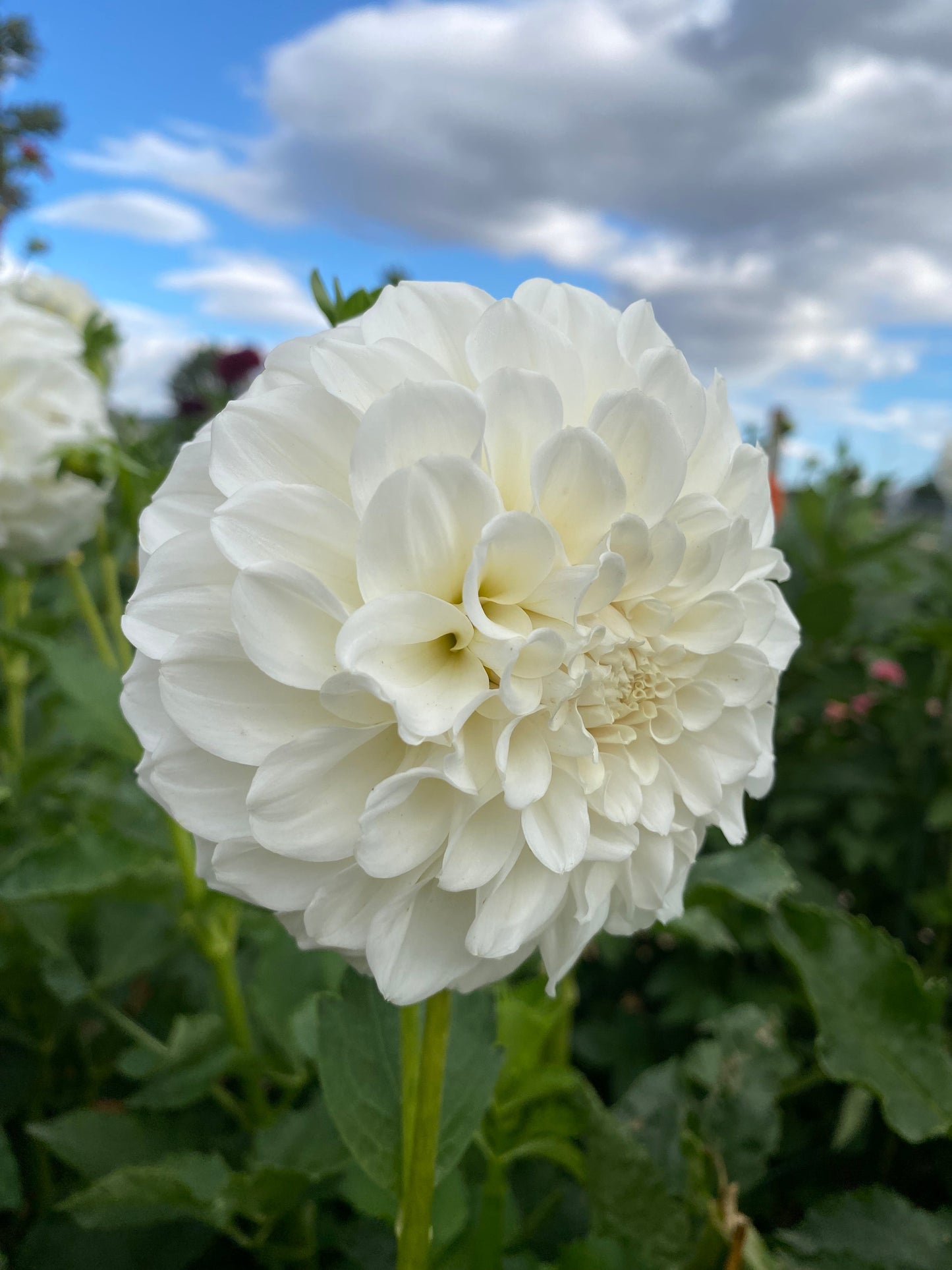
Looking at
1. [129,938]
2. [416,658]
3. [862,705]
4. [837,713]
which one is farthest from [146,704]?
[862,705]

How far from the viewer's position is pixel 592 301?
0.69m

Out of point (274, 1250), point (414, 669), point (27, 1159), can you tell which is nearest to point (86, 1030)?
point (27, 1159)

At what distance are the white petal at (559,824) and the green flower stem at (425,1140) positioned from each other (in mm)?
186

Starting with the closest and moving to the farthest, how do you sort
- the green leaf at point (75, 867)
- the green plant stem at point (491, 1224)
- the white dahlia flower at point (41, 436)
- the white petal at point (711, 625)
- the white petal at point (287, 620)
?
1. the white petal at point (287, 620)
2. the white petal at point (711, 625)
3. the green plant stem at point (491, 1224)
4. the green leaf at point (75, 867)
5. the white dahlia flower at point (41, 436)

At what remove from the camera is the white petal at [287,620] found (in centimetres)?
55

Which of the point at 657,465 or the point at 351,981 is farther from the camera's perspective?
the point at 351,981

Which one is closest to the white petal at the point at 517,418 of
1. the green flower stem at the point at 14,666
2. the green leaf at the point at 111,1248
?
the green leaf at the point at 111,1248

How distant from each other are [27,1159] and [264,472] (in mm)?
1357

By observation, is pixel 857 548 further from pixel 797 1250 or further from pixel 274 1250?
pixel 274 1250

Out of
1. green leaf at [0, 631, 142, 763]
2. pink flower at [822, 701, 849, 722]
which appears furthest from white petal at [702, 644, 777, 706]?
pink flower at [822, 701, 849, 722]

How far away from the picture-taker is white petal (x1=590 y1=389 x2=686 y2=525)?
0.62 meters

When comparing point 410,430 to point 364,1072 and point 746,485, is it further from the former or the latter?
point 364,1072

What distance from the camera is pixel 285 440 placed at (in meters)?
0.61

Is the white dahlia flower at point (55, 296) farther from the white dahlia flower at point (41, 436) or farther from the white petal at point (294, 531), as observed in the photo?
the white petal at point (294, 531)
